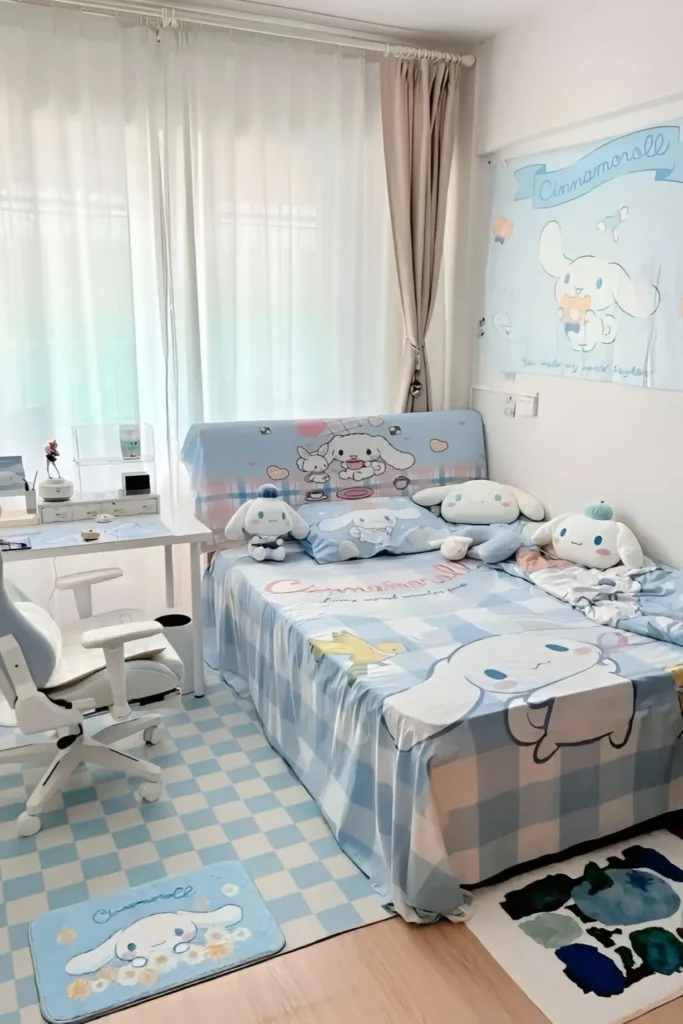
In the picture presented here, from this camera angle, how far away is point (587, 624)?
A: 2609 millimetres

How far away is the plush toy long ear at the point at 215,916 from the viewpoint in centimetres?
195

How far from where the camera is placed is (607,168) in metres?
3.09

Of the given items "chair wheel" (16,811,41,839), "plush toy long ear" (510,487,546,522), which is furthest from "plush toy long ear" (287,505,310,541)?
"chair wheel" (16,811,41,839)

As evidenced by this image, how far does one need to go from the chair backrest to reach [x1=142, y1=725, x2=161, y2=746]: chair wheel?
63cm

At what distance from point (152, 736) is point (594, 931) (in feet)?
4.86

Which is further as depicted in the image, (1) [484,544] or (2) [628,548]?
(1) [484,544]

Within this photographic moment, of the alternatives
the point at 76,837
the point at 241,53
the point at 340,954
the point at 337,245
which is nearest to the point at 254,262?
the point at 337,245

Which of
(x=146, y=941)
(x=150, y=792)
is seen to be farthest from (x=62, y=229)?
(x=146, y=941)

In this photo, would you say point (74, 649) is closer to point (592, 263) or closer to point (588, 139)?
point (592, 263)

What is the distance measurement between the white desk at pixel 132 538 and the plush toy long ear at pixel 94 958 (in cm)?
120

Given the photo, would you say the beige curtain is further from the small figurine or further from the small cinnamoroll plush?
the small figurine

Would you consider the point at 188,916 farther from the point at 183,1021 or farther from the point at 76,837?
the point at 76,837

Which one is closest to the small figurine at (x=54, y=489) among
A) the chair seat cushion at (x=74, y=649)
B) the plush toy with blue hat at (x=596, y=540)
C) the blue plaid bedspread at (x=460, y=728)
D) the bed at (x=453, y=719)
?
the chair seat cushion at (x=74, y=649)

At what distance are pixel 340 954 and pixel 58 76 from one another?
3149 millimetres
